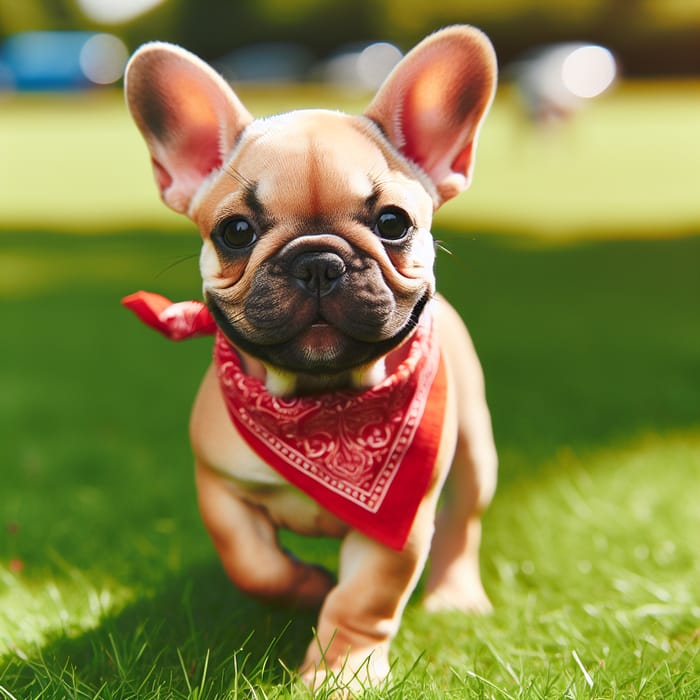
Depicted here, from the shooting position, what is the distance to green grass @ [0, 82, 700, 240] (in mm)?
11039

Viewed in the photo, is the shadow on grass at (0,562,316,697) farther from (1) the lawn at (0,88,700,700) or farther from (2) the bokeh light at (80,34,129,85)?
(2) the bokeh light at (80,34,129,85)

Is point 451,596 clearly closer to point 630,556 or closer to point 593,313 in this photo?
point 630,556

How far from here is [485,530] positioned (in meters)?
3.46

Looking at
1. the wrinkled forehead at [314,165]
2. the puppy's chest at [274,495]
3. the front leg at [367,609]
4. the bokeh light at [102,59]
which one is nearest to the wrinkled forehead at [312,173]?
the wrinkled forehead at [314,165]

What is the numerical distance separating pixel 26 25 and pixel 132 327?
46.6m

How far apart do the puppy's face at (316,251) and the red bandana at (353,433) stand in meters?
0.18

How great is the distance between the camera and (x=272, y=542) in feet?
8.16

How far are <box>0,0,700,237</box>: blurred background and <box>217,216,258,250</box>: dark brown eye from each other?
836mm

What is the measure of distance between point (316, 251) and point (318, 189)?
14 centimetres

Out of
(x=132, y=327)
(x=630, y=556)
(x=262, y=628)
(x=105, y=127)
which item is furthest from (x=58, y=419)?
(x=105, y=127)

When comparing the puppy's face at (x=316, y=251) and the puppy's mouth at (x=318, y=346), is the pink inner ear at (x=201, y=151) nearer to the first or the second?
the puppy's face at (x=316, y=251)

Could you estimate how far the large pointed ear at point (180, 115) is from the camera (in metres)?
2.31

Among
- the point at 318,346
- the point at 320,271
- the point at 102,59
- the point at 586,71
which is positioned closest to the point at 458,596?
the point at 318,346

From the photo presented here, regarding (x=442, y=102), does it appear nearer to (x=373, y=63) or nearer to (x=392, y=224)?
(x=392, y=224)
